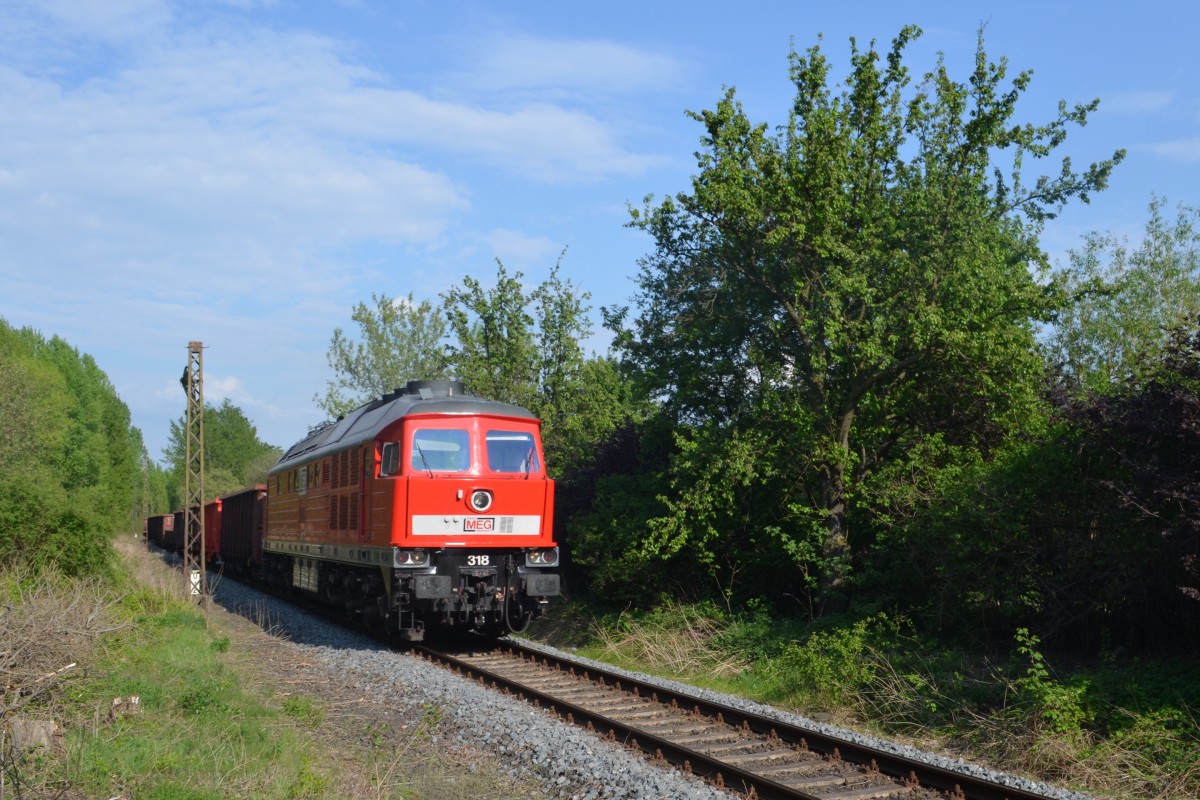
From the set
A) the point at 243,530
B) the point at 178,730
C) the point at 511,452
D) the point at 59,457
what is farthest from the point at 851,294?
the point at 59,457

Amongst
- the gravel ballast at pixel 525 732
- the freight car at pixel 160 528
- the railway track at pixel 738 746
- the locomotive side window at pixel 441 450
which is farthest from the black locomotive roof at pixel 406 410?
the freight car at pixel 160 528

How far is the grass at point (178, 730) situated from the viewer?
7.50m

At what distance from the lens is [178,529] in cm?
5041

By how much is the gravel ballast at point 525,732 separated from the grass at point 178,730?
1.25 ft

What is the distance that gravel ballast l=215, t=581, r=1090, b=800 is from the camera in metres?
8.16

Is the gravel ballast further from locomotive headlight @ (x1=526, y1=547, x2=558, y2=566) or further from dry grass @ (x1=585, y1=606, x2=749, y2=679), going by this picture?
locomotive headlight @ (x1=526, y1=547, x2=558, y2=566)

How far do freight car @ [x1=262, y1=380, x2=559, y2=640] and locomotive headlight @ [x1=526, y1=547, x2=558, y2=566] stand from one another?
0.02 meters

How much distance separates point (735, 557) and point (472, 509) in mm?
4817

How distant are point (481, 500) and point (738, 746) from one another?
664cm

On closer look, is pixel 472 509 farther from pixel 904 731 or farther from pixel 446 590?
pixel 904 731

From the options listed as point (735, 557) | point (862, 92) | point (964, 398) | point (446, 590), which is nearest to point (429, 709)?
point (446, 590)

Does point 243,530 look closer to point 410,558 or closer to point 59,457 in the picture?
point 410,558

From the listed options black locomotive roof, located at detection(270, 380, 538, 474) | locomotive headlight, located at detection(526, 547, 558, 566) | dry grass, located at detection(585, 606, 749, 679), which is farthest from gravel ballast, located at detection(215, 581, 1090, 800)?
black locomotive roof, located at detection(270, 380, 538, 474)

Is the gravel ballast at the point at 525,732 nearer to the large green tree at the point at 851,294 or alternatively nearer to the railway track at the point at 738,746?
the railway track at the point at 738,746
